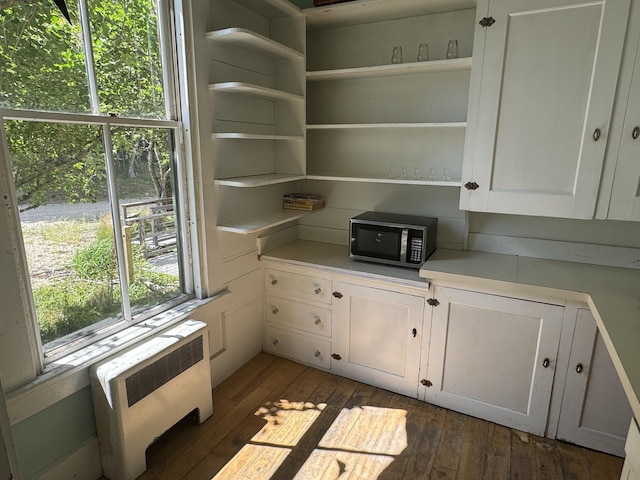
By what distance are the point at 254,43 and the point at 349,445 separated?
220cm

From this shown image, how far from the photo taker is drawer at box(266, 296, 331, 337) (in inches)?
98.4

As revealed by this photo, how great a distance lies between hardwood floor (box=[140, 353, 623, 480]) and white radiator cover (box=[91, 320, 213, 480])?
17 centimetres

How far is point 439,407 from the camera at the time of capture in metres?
2.23

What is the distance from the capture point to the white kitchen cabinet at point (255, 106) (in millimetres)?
2129

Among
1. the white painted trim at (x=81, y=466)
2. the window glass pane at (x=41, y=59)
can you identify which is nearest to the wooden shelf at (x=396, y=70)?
the window glass pane at (x=41, y=59)

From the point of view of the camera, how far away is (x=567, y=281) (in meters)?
1.89

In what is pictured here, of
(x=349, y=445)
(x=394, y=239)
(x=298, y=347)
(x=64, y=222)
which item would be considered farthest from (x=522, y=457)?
(x=64, y=222)

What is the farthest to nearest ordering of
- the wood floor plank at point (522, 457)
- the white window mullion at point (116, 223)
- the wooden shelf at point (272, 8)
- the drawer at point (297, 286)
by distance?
the drawer at point (297, 286) → the wooden shelf at point (272, 8) → the wood floor plank at point (522, 457) → the white window mullion at point (116, 223)

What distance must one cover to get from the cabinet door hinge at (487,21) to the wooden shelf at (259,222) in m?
1.47

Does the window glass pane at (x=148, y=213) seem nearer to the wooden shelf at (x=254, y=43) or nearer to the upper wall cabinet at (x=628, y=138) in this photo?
the wooden shelf at (x=254, y=43)

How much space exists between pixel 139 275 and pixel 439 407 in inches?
71.0

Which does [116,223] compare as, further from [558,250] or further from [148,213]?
[558,250]

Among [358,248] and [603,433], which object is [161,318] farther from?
[603,433]

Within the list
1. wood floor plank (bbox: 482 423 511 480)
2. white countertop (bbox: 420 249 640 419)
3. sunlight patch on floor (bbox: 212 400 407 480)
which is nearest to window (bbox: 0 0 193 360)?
sunlight patch on floor (bbox: 212 400 407 480)
